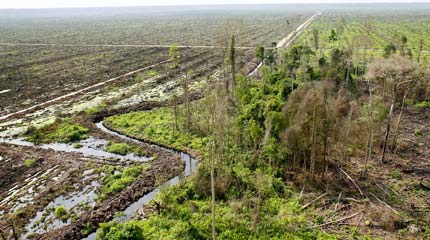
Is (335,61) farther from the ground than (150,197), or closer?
farther from the ground

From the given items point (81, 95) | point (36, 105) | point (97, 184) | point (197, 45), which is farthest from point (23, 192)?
point (197, 45)

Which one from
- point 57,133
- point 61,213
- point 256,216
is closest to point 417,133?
point 256,216

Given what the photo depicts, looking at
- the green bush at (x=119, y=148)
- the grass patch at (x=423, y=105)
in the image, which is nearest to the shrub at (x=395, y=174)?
the grass patch at (x=423, y=105)

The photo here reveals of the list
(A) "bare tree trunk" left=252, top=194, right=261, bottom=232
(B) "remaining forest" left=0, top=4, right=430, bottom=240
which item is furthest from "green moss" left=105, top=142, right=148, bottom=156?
(A) "bare tree trunk" left=252, top=194, right=261, bottom=232

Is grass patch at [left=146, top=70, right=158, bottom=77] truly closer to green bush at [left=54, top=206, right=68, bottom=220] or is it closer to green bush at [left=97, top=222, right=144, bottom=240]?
green bush at [left=54, top=206, right=68, bottom=220]

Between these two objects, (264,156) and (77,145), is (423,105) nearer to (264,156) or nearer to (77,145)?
(264,156)

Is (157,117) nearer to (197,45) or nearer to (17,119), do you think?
(17,119)
